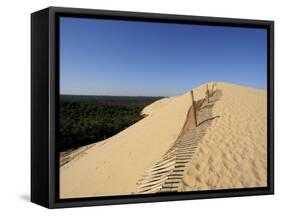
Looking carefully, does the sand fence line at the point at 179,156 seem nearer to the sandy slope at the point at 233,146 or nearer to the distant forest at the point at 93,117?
the sandy slope at the point at 233,146

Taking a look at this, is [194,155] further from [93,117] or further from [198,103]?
[93,117]

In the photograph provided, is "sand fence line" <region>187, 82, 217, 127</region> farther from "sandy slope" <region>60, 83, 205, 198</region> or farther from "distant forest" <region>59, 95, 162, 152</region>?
"distant forest" <region>59, 95, 162, 152</region>

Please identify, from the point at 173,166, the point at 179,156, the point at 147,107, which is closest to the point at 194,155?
the point at 179,156

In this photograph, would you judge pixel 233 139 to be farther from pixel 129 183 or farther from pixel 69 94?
pixel 69 94

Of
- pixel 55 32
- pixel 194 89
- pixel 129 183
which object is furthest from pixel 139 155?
pixel 55 32

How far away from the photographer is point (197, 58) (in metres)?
10.9

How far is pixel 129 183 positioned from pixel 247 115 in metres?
1.92

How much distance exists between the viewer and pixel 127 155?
33.9 feet

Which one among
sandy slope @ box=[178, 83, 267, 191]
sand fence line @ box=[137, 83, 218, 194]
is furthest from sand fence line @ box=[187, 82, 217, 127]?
sandy slope @ box=[178, 83, 267, 191]

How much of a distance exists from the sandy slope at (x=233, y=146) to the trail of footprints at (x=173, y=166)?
10 cm

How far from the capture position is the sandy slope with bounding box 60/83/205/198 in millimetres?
10078

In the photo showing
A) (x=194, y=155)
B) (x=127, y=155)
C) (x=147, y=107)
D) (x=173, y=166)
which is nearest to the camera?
(x=127, y=155)

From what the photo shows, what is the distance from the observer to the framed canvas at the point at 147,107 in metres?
10.0

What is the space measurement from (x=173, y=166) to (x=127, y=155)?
672mm
